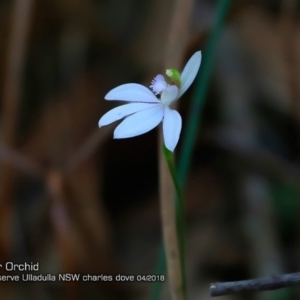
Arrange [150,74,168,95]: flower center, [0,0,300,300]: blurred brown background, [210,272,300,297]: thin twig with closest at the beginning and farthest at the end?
[210,272,300,297]: thin twig < [150,74,168,95]: flower center < [0,0,300,300]: blurred brown background

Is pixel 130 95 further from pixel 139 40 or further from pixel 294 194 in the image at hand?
pixel 139 40

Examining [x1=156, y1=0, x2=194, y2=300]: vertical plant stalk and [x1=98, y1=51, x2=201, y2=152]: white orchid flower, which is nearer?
[x1=98, y1=51, x2=201, y2=152]: white orchid flower

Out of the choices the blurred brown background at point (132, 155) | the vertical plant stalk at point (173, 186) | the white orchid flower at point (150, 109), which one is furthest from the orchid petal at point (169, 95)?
the blurred brown background at point (132, 155)

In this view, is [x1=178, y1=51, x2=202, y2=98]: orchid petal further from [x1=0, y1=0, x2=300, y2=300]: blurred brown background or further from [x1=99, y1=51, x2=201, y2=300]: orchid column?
[x1=0, y1=0, x2=300, y2=300]: blurred brown background

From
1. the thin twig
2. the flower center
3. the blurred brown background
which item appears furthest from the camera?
the blurred brown background

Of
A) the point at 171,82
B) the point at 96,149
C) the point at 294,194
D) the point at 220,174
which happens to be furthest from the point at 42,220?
the point at 171,82

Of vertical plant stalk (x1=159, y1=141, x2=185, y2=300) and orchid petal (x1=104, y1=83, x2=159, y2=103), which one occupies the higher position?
orchid petal (x1=104, y1=83, x2=159, y2=103)

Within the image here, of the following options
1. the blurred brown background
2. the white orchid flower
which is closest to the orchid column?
the white orchid flower

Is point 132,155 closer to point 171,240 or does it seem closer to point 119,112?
point 171,240

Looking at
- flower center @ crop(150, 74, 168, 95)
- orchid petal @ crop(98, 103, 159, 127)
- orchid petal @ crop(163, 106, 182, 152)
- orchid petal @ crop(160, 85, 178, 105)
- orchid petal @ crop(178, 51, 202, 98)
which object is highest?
flower center @ crop(150, 74, 168, 95)
